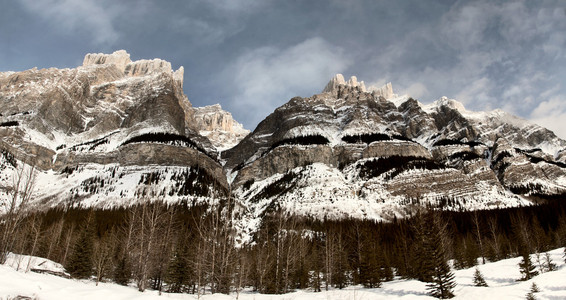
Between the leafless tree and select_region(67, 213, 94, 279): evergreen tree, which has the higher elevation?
the leafless tree

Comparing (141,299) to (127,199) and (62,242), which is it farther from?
(127,199)

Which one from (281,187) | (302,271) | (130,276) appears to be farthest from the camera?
(281,187)

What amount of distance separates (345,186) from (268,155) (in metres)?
69.6

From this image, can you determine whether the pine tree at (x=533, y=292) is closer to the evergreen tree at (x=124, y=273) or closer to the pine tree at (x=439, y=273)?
the pine tree at (x=439, y=273)

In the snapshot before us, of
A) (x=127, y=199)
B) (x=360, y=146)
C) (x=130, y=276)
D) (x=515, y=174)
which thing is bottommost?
(x=130, y=276)

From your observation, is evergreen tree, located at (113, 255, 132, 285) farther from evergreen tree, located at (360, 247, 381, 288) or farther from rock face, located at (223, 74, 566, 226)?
rock face, located at (223, 74, 566, 226)

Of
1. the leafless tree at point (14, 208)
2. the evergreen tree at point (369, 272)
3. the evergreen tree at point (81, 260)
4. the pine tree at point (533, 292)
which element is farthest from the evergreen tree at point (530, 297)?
the evergreen tree at point (81, 260)

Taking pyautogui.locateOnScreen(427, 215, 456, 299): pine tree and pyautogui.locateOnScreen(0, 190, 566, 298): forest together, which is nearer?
pyautogui.locateOnScreen(427, 215, 456, 299): pine tree

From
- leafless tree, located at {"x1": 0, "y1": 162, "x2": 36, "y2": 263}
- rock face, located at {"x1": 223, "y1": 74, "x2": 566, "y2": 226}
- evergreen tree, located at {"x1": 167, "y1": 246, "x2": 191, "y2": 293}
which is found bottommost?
evergreen tree, located at {"x1": 167, "y1": 246, "x2": 191, "y2": 293}

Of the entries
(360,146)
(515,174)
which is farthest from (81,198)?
(515,174)

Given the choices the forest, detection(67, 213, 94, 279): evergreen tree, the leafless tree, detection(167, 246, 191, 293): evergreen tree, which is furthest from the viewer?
detection(167, 246, 191, 293): evergreen tree

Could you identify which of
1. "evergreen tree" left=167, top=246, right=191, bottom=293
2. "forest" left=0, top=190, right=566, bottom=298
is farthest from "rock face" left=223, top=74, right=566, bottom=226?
"evergreen tree" left=167, top=246, right=191, bottom=293

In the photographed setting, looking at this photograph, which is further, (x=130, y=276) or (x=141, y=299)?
(x=130, y=276)

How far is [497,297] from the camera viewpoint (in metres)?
16.3
